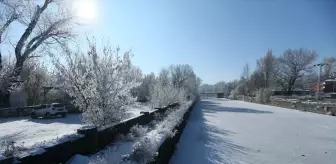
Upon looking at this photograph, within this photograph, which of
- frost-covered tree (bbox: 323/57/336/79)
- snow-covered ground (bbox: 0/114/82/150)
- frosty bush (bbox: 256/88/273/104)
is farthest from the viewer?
frost-covered tree (bbox: 323/57/336/79)

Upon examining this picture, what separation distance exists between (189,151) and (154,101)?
14889mm

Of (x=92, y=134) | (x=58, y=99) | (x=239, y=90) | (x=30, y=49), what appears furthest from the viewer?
(x=239, y=90)

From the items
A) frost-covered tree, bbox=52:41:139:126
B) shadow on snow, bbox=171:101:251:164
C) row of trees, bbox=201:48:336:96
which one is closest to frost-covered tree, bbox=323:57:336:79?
row of trees, bbox=201:48:336:96

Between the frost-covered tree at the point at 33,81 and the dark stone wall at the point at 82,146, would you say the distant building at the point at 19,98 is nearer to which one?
the frost-covered tree at the point at 33,81

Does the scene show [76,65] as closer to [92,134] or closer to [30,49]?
[92,134]

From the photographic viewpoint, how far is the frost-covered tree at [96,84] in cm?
856

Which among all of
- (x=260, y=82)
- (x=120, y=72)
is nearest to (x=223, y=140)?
(x=120, y=72)

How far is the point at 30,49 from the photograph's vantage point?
60.4ft

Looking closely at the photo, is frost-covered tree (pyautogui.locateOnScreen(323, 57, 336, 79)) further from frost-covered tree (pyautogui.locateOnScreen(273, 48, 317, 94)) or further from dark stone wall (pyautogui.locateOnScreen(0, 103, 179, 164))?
dark stone wall (pyautogui.locateOnScreen(0, 103, 179, 164))

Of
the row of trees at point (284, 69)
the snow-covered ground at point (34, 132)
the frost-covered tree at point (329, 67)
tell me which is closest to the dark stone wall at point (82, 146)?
the snow-covered ground at point (34, 132)

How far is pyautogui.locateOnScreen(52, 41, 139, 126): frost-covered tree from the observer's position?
28.1 ft

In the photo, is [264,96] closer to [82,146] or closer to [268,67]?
[268,67]

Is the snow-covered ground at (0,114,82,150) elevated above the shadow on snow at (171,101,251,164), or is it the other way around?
the shadow on snow at (171,101,251,164)

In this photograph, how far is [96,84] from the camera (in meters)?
8.52
